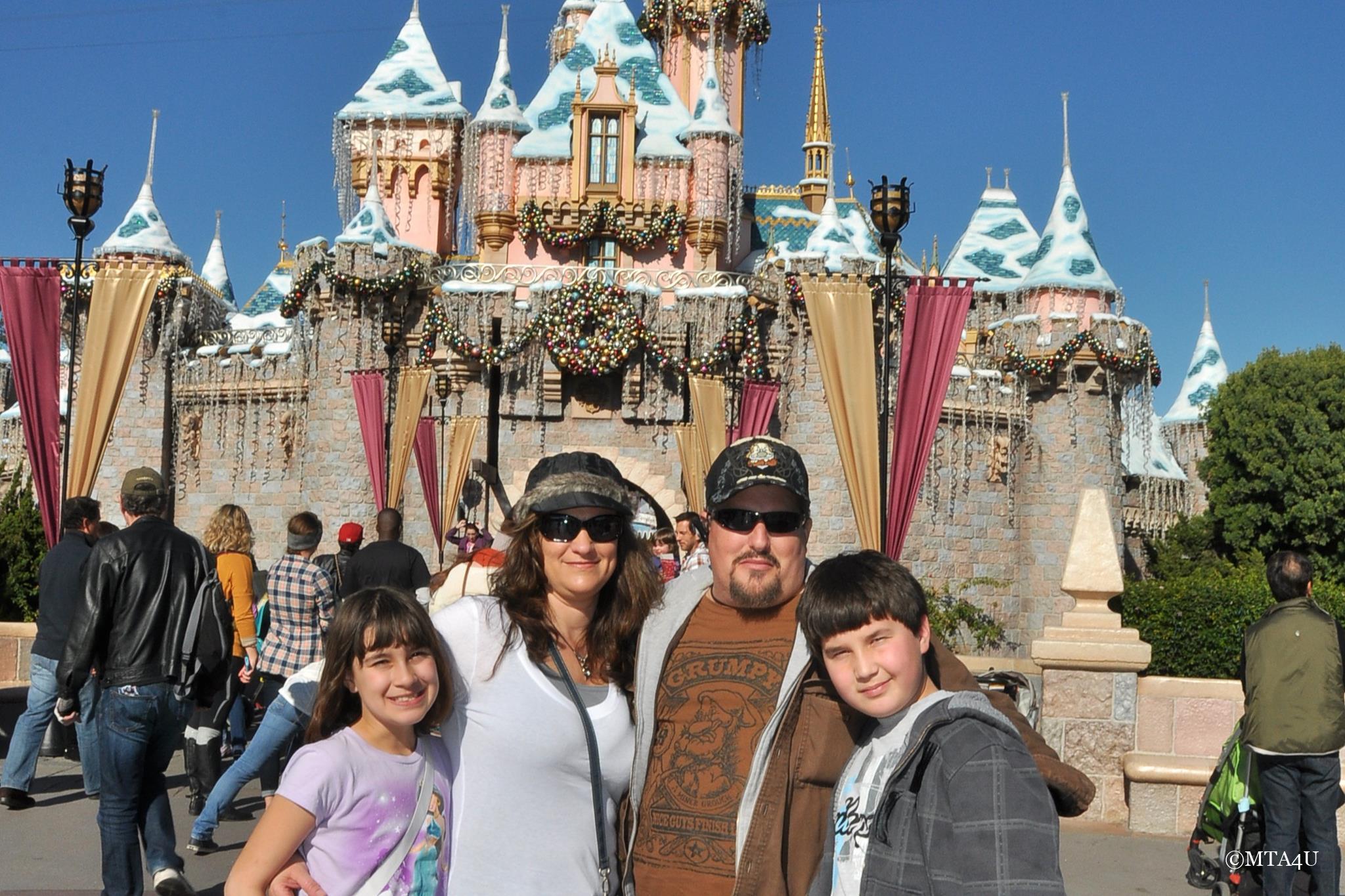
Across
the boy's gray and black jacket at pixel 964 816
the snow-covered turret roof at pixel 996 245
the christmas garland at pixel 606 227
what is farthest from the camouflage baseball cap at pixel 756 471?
the snow-covered turret roof at pixel 996 245

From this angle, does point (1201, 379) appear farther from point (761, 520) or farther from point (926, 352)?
point (761, 520)

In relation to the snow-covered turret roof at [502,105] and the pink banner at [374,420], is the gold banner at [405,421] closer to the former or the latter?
the pink banner at [374,420]

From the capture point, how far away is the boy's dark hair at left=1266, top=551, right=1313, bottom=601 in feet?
19.3

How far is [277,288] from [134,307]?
23882 mm

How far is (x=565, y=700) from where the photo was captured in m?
2.82

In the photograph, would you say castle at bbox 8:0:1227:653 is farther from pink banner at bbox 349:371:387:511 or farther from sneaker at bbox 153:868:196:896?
sneaker at bbox 153:868:196:896

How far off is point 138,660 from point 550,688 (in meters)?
2.95

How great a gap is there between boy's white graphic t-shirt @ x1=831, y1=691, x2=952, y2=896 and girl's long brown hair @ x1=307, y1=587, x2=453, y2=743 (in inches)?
33.8

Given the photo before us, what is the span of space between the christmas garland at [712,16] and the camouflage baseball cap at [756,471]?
25459 mm

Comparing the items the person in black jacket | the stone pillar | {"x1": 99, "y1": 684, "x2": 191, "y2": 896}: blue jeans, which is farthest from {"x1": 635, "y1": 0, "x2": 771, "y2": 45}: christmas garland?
{"x1": 99, "y1": 684, "x2": 191, "y2": 896}: blue jeans

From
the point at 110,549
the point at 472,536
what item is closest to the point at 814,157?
the point at 472,536

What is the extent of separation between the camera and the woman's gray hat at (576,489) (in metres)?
2.97

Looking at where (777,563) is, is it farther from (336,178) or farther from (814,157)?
(814,157)

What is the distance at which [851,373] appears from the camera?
33.9ft
